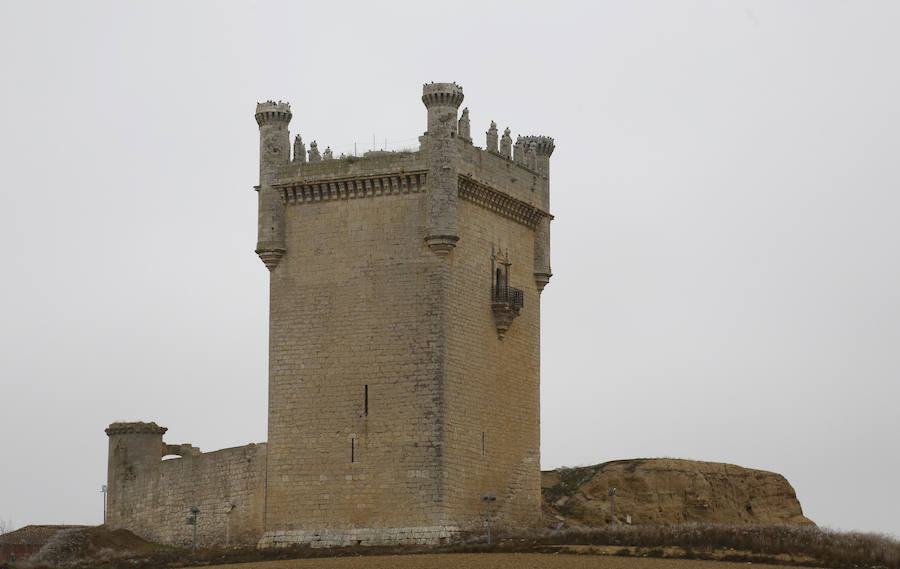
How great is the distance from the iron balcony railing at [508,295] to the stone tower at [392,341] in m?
0.05

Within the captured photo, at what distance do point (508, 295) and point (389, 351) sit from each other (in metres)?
4.19

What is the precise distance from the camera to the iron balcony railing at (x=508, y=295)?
47688 mm

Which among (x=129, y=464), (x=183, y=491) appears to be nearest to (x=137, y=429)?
(x=129, y=464)

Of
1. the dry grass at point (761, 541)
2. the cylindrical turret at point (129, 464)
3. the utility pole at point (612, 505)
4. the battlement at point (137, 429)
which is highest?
the battlement at point (137, 429)

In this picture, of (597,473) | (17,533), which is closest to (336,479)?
(597,473)

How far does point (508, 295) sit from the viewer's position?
47969 millimetres

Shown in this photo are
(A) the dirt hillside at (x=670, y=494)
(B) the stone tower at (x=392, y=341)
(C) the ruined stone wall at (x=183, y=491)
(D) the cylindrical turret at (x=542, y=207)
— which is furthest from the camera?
(A) the dirt hillside at (x=670, y=494)

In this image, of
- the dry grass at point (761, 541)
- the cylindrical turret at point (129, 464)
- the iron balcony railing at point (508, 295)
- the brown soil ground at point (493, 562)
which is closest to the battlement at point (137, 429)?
the cylindrical turret at point (129, 464)

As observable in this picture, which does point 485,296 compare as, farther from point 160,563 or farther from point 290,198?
point 160,563

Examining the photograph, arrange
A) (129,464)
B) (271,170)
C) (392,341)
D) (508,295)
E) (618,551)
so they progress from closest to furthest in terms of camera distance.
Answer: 1. (618,551)
2. (392,341)
3. (271,170)
4. (508,295)
5. (129,464)

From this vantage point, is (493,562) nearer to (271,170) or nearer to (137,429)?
(271,170)

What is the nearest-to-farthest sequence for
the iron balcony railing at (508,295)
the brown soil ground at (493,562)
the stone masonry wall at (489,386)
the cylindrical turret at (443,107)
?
1. the brown soil ground at (493,562)
2. the stone masonry wall at (489,386)
3. the cylindrical turret at (443,107)
4. the iron balcony railing at (508,295)

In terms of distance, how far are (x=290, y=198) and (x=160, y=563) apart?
995 cm

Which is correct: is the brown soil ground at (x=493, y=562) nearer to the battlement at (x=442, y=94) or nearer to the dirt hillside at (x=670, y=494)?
the dirt hillside at (x=670, y=494)
